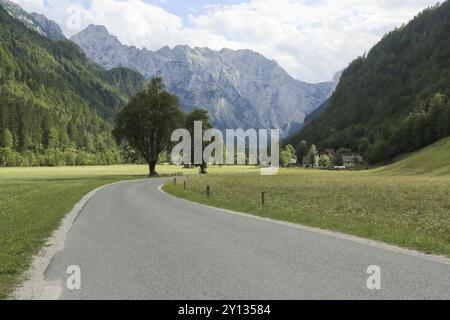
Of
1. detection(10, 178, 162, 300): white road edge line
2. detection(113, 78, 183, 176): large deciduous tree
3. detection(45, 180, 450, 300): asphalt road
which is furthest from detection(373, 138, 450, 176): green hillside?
detection(10, 178, 162, 300): white road edge line

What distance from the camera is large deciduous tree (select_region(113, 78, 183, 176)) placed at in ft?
263

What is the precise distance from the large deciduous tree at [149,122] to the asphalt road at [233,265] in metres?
63.7

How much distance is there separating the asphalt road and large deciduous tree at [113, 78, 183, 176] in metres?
63.7

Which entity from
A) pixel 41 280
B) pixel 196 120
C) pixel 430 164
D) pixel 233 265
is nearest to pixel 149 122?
pixel 196 120

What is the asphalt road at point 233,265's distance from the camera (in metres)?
8.35

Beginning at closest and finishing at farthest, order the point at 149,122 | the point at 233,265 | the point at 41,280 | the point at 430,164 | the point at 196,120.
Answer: the point at 41,280, the point at 233,265, the point at 149,122, the point at 430,164, the point at 196,120

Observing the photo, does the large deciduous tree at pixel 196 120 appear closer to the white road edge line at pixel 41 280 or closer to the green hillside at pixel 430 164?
the green hillside at pixel 430 164

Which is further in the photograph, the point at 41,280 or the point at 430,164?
the point at 430,164

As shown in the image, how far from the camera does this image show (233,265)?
35.0 ft

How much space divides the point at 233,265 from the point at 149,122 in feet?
232

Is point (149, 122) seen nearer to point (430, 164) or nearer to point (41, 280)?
point (430, 164)

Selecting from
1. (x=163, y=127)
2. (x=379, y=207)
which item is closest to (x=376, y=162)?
(x=163, y=127)

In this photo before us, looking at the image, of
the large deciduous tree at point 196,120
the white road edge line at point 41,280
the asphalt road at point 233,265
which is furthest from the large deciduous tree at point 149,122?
the white road edge line at point 41,280
